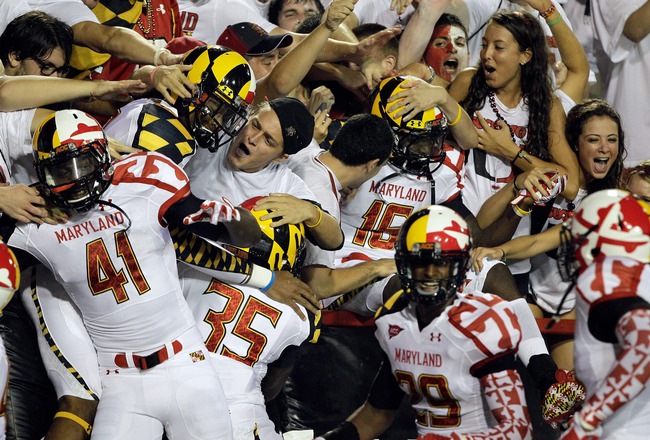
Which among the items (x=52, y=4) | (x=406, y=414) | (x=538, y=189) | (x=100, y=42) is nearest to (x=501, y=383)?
(x=406, y=414)

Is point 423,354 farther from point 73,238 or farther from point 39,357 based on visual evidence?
point 39,357

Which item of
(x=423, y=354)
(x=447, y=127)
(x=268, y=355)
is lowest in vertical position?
(x=268, y=355)

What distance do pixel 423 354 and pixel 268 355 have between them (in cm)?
101

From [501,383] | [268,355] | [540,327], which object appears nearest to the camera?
[501,383]

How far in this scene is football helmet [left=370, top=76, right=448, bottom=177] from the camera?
5562 millimetres

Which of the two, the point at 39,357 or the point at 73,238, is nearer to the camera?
Answer: the point at 73,238

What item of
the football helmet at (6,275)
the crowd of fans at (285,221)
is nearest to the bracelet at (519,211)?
the crowd of fans at (285,221)

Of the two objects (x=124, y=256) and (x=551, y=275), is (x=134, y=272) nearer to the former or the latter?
(x=124, y=256)

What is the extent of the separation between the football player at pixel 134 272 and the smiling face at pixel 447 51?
3031mm

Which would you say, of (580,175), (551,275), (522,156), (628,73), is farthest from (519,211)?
(628,73)

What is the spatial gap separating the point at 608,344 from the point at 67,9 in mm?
4001

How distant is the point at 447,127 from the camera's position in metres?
5.81

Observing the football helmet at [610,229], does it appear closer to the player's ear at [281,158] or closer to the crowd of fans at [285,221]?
the crowd of fans at [285,221]

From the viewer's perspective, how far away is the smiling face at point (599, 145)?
5.93m
